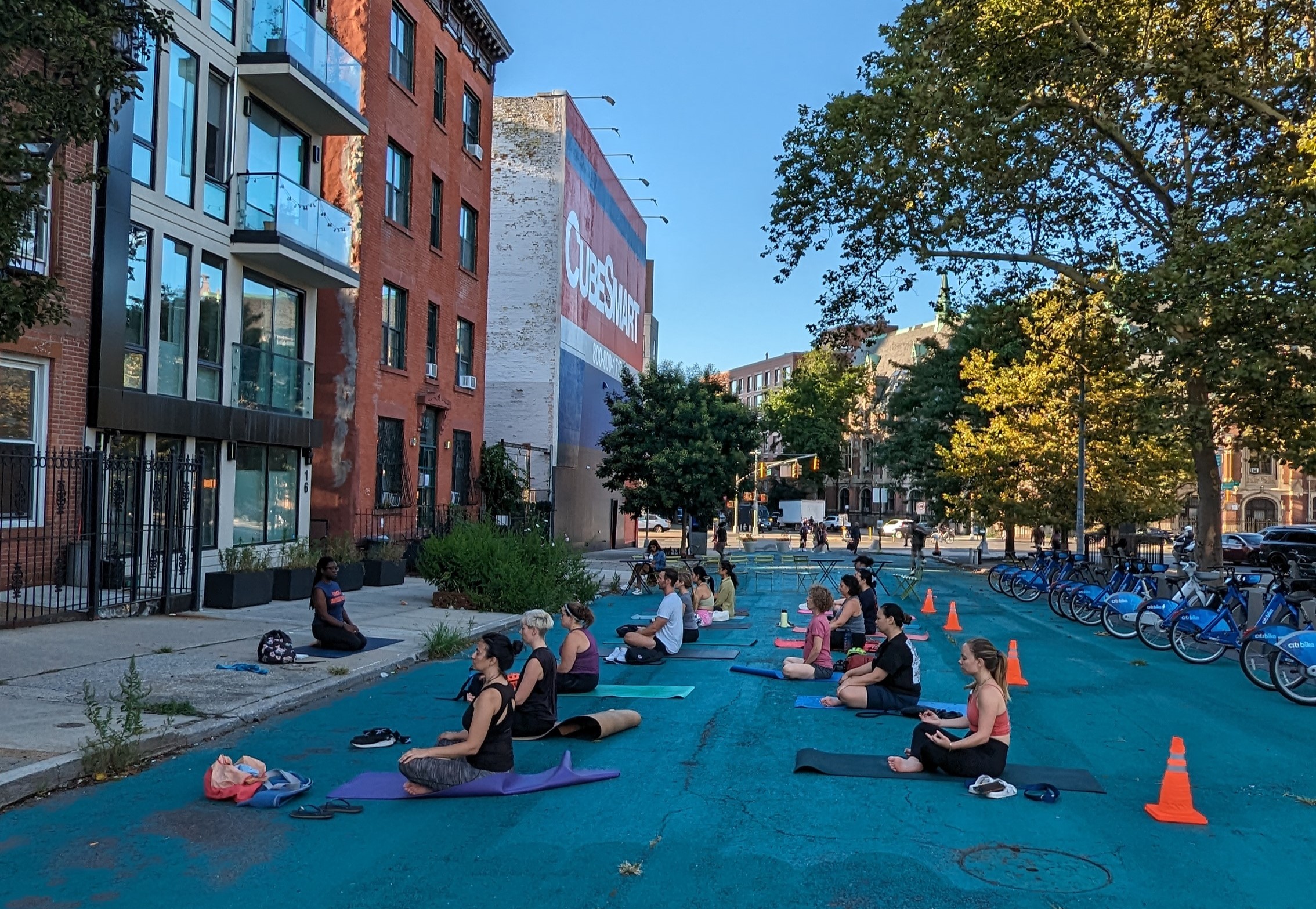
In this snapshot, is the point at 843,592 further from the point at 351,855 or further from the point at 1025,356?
the point at 1025,356

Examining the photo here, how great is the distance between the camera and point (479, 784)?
22.9ft

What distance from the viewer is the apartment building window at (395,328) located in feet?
79.6

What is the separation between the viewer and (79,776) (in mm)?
7219

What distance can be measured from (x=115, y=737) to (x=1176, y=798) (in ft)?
23.4

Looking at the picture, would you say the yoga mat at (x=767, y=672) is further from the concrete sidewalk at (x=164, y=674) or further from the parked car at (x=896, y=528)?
the parked car at (x=896, y=528)

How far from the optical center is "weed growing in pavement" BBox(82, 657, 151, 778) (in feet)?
23.9

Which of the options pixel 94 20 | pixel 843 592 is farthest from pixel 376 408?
pixel 94 20

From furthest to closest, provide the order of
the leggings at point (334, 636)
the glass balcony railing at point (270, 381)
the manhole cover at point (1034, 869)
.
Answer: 1. the glass balcony railing at point (270, 381)
2. the leggings at point (334, 636)
3. the manhole cover at point (1034, 869)

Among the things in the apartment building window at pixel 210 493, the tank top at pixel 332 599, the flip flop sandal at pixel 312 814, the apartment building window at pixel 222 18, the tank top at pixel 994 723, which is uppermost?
the apartment building window at pixel 222 18

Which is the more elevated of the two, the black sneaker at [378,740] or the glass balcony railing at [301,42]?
the glass balcony railing at [301,42]

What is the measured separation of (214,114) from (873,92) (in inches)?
475

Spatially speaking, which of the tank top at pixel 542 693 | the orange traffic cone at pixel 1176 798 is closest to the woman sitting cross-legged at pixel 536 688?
the tank top at pixel 542 693

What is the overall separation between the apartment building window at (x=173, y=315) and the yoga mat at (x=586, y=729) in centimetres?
1117

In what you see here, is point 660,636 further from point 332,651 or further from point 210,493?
point 210,493
